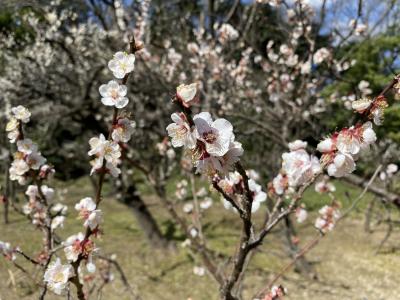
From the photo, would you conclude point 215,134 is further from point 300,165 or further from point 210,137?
point 300,165

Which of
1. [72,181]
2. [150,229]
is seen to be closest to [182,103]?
[150,229]

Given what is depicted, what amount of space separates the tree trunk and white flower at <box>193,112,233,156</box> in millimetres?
7684

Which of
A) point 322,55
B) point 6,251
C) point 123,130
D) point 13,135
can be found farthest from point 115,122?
point 322,55

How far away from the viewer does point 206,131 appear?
1166 millimetres

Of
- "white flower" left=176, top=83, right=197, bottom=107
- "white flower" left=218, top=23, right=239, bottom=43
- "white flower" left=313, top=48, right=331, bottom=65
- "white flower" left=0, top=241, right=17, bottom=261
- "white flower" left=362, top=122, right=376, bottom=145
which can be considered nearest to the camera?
"white flower" left=176, top=83, right=197, bottom=107

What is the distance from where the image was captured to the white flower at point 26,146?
6.77 ft

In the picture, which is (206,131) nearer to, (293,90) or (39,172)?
(39,172)

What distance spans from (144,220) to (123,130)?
7.26m

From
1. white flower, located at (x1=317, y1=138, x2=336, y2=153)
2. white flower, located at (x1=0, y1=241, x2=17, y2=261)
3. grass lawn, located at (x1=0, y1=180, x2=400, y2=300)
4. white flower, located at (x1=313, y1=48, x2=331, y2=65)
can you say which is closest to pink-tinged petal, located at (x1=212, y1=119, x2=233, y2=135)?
white flower, located at (x1=317, y1=138, x2=336, y2=153)

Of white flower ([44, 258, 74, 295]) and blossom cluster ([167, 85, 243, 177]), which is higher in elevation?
blossom cluster ([167, 85, 243, 177])

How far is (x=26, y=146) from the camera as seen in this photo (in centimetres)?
209

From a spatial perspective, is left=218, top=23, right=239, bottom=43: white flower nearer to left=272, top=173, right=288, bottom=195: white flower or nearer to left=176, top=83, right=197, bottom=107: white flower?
left=272, top=173, right=288, bottom=195: white flower

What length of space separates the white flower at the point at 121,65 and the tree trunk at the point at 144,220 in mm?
7400

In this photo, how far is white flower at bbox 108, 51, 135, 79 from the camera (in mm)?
1448
